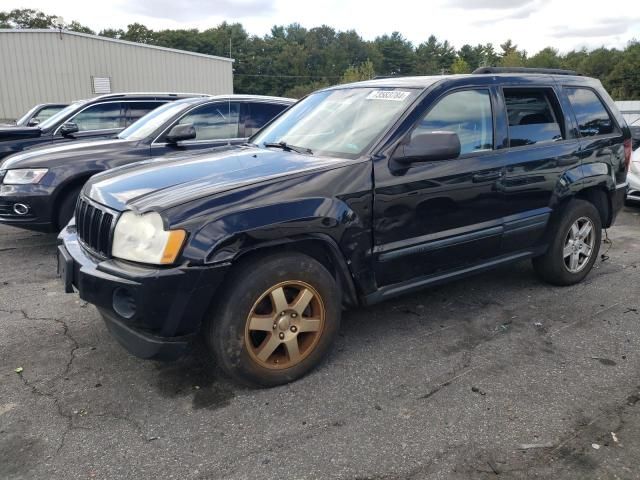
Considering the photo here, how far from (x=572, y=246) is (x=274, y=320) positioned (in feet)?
10.0

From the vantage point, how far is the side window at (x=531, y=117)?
3973 millimetres

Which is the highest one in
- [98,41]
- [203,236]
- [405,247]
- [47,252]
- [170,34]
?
[170,34]

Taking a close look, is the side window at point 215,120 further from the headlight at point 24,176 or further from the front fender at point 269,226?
the front fender at point 269,226

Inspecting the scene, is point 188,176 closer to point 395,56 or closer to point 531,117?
point 531,117

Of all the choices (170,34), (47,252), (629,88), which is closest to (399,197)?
(47,252)

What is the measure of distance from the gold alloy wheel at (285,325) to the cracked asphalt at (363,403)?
0.20 meters

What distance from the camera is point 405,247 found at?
3361 millimetres

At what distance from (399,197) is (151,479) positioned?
6.82 ft

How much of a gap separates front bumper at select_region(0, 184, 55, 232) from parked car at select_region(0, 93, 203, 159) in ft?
6.80

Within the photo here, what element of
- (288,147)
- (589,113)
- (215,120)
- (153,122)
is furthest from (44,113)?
(589,113)

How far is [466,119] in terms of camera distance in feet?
12.3

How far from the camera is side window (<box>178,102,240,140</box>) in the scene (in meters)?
6.39

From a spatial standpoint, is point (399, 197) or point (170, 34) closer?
point (399, 197)

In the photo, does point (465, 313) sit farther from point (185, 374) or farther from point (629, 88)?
point (629, 88)
